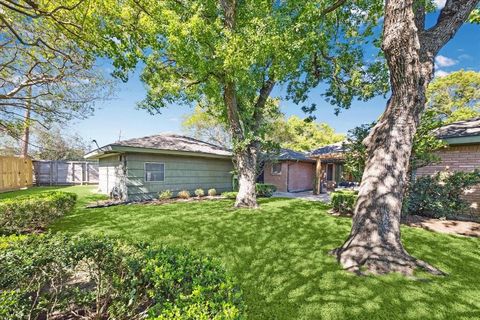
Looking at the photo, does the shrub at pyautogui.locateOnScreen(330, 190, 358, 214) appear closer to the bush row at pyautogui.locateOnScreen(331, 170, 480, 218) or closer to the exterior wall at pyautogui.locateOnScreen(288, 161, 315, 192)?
the bush row at pyautogui.locateOnScreen(331, 170, 480, 218)

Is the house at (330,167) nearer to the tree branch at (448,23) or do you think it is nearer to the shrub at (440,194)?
the shrub at (440,194)

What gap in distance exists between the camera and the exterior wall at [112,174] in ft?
35.8

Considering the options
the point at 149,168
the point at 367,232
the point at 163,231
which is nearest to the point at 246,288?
the point at 367,232

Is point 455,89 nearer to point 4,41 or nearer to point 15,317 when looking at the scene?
point 15,317

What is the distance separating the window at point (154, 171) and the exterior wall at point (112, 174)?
3.85ft

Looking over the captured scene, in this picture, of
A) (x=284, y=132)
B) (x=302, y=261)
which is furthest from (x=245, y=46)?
(x=284, y=132)

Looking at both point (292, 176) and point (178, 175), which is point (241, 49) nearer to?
point (178, 175)

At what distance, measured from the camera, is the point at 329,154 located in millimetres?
12844

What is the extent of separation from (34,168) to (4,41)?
13.9m

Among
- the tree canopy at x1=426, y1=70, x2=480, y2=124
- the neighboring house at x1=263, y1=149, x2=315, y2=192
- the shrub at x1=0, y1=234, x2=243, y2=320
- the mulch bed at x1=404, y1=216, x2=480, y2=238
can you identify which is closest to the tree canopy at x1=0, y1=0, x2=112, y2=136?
the shrub at x1=0, y1=234, x2=243, y2=320

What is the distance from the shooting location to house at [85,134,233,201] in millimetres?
10742

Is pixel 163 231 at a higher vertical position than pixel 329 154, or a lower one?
lower

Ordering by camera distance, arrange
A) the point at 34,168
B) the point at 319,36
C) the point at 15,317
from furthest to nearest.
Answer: the point at 34,168 < the point at 319,36 < the point at 15,317

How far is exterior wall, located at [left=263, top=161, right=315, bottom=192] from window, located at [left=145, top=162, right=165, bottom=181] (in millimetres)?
8319
